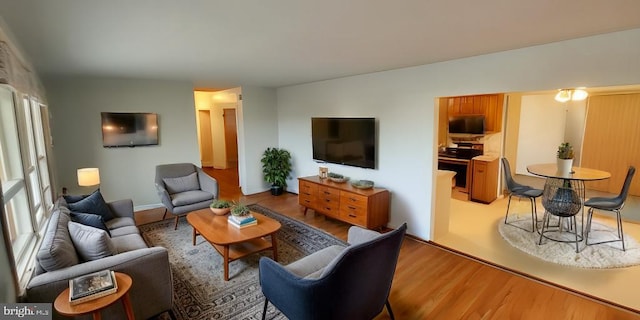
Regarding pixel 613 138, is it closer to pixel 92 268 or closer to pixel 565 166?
pixel 565 166

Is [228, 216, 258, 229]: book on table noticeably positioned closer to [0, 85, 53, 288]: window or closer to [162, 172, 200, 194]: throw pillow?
[0, 85, 53, 288]: window

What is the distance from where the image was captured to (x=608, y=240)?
3.64 metres

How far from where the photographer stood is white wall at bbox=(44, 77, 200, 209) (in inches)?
174

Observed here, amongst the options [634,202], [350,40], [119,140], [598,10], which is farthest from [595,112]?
[119,140]

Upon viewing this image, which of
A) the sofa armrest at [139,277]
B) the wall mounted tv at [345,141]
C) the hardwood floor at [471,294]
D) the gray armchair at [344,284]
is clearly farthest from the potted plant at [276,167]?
the gray armchair at [344,284]

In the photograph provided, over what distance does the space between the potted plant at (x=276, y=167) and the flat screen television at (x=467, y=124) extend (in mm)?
3459

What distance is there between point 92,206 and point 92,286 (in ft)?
5.67

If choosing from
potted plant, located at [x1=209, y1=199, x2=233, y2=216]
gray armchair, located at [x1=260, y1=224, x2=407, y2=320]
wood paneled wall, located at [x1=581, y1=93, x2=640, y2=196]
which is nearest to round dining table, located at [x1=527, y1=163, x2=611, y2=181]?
wood paneled wall, located at [x1=581, y1=93, x2=640, y2=196]

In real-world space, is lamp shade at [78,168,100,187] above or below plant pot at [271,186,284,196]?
above

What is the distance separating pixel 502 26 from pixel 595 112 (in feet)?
16.5

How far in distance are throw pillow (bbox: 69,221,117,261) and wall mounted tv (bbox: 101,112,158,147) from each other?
305cm

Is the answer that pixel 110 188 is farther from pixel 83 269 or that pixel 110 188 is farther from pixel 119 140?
pixel 83 269

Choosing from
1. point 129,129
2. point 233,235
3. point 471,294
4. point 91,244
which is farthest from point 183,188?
point 471,294

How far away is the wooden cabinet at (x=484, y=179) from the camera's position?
530 cm
